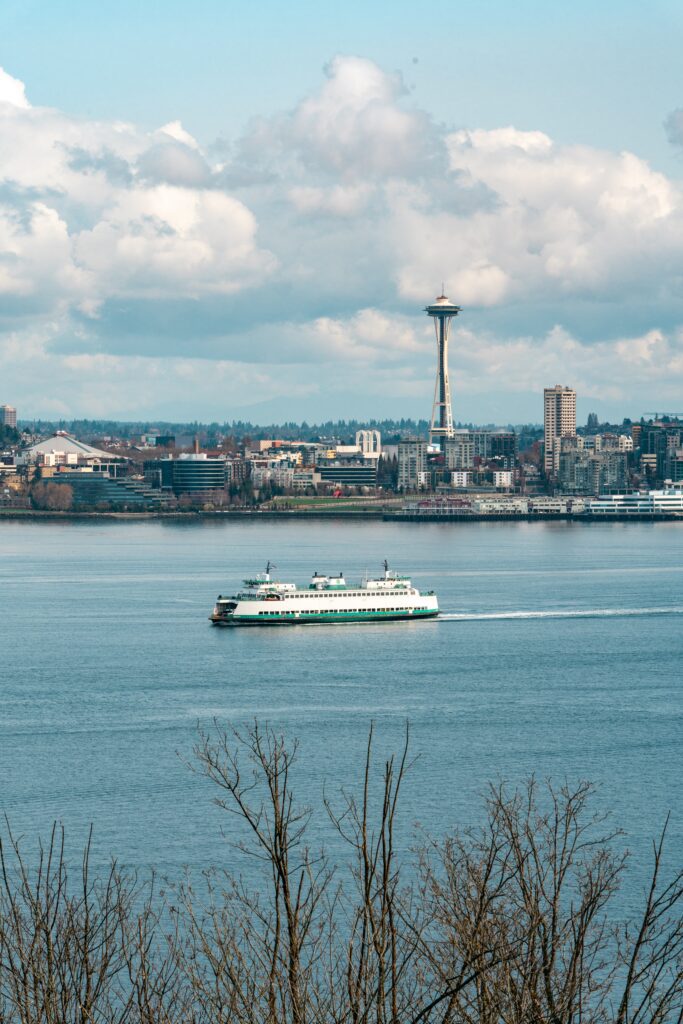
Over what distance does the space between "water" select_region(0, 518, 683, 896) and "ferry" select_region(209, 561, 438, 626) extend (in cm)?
41

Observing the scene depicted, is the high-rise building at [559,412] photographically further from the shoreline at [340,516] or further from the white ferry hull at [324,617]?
the white ferry hull at [324,617]

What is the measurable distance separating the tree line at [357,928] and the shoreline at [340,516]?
4266cm

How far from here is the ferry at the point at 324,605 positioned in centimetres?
1972

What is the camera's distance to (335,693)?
13688 mm

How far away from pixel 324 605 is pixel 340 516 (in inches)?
1387

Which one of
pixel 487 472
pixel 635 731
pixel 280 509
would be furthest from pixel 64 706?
pixel 487 472

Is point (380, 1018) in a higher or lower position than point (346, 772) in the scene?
higher

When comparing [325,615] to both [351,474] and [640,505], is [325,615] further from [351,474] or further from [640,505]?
[351,474]

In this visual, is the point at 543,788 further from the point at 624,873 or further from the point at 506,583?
the point at 506,583

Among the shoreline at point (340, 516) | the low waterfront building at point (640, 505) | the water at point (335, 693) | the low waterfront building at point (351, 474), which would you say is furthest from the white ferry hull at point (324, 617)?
the low waterfront building at point (351, 474)

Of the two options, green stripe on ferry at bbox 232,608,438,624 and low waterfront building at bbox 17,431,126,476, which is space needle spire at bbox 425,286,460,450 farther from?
green stripe on ferry at bbox 232,608,438,624

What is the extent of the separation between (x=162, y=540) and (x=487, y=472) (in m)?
34.5

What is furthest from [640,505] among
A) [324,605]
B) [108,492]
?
[324,605]

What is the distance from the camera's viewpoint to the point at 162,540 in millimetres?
40656
